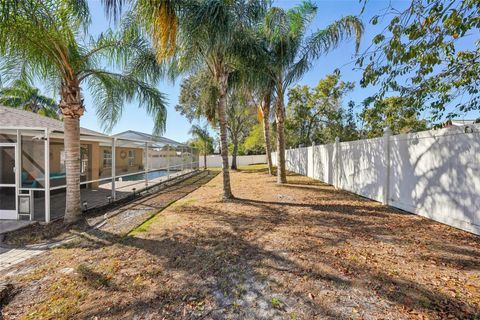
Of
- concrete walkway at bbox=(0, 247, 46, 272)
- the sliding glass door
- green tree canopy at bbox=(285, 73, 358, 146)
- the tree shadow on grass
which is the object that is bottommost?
concrete walkway at bbox=(0, 247, 46, 272)

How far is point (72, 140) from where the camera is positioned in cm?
605

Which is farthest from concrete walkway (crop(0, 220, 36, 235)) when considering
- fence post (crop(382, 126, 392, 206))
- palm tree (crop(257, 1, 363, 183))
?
fence post (crop(382, 126, 392, 206))

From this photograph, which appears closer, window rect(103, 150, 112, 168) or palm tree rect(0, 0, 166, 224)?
palm tree rect(0, 0, 166, 224)

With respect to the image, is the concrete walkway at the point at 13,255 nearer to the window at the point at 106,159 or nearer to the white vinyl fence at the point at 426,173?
the white vinyl fence at the point at 426,173

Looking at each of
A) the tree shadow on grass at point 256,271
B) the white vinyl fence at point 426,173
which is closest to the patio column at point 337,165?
the white vinyl fence at point 426,173

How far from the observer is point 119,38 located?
6.24m

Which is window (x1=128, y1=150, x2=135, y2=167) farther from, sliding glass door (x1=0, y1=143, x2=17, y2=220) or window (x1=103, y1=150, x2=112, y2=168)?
sliding glass door (x1=0, y1=143, x2=17, y2=220)

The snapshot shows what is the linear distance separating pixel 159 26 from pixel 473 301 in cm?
609

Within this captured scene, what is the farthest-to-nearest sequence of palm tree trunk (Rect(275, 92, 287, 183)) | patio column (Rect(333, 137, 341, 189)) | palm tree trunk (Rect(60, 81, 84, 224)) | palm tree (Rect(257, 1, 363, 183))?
palm tree trunk (Rect(275, 92, 287, 183)) → patio column (Rect(333, 137, 341, 189)) → palm tree (Rect(257, 1, 363, 183)) → palm tree trunk (Rect(60, 81, 84, 224))

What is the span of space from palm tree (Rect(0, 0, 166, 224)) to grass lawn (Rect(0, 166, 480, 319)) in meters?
2.98

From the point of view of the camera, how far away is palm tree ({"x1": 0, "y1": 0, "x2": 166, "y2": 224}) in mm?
4840

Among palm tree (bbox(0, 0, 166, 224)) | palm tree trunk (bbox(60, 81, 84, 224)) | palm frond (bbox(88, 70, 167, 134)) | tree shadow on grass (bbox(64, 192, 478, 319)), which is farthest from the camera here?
palm frond (bbox(88, 70, 167, 134))

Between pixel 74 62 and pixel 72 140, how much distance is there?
196 centimetres

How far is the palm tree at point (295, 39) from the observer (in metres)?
8.59
